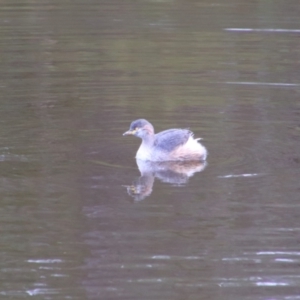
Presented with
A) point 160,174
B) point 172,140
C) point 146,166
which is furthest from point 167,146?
point 160,174

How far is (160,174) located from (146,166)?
0.81 ft

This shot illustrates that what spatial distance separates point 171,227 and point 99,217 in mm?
607

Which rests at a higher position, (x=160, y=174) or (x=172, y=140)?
(x=172, y=140)

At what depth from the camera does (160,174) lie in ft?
26.4

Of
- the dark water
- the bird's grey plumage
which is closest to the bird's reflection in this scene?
the dark water

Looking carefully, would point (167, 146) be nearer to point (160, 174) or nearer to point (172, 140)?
point (172, 140)

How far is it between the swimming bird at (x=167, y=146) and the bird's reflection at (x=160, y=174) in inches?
2.4

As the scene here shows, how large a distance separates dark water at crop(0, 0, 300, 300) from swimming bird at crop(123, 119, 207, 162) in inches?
5.8

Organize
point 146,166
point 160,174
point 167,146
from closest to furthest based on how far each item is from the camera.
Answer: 1. point 160,174
2. point 146,166
3. point 167,146

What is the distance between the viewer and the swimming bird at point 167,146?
27.3ft

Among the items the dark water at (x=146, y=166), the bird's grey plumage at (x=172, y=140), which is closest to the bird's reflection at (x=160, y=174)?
the dark water at (x=146, y=166)

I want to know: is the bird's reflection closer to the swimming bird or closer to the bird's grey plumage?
the swimming bird

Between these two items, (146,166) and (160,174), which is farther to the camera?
(146,166)

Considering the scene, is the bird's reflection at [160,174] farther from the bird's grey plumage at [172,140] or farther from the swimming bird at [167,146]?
the bird's grey plumage at [172,140]
